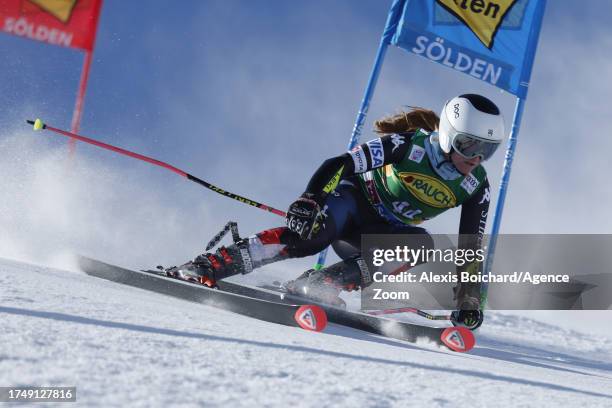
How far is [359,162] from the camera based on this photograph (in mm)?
4152

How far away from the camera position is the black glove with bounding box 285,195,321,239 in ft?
12.6

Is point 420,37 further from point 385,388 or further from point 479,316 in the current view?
point 385,388

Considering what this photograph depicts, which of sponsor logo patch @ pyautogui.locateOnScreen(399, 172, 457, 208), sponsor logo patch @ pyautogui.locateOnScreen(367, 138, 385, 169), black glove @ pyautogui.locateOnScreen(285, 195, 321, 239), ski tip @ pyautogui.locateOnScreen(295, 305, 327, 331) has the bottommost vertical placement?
ski tip @ pyautogui.locateOnScreen(295, 305, 327, 331)

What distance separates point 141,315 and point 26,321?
0.57 m

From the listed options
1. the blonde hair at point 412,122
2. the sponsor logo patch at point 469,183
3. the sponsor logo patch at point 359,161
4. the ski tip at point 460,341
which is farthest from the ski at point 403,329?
the blonde hair at point 412,122

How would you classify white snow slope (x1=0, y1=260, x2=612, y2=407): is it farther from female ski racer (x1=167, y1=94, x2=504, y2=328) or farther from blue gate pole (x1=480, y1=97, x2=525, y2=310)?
blue gate pole (x1=480, y1=97, x2=525, y2=310)

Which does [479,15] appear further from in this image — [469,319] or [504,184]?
[469,319]

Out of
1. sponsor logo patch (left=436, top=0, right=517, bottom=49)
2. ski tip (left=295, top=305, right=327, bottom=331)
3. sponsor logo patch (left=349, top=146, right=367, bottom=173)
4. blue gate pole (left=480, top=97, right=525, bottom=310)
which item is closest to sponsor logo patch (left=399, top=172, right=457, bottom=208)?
sponsor logo patch (left=349, top=146, right=367, bottom=173)

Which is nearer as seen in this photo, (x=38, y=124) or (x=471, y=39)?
(x=38, y=124)

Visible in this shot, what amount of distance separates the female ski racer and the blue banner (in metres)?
2.78

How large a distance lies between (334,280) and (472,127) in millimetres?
1394

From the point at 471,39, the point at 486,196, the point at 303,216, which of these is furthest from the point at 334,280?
the point at 471,39

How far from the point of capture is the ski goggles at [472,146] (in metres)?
3.89

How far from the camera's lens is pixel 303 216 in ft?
12.6
